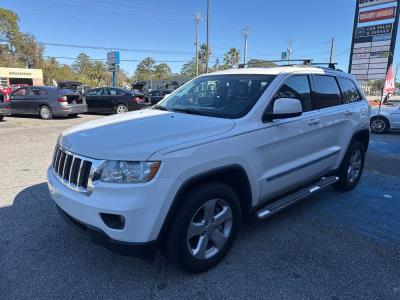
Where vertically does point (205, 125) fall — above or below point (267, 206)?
above

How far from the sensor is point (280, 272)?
2.94 m

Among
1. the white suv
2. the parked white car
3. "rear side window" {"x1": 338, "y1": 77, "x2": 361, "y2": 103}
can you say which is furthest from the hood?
the parked white car

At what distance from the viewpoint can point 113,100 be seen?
16.2 meters

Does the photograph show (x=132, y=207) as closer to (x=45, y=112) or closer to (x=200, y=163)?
(x=200, y=163)

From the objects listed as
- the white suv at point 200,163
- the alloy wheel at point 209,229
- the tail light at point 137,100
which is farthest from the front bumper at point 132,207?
the tail light at point 137,100

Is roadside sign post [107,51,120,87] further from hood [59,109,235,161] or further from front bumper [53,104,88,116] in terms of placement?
hood [59,109,235,161]

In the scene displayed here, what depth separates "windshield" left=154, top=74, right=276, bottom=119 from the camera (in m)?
3.26

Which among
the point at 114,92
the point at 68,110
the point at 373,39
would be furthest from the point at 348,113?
the point at 373,39

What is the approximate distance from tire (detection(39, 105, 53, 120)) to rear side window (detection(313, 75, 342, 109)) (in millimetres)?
12664

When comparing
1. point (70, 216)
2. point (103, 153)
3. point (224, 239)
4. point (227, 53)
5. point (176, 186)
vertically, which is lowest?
point (224, 239)

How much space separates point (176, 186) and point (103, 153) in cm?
60

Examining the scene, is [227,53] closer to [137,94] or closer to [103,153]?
[137,94]

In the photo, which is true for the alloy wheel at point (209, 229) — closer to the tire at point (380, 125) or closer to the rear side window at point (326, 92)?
the rear side window at point (326, 92)

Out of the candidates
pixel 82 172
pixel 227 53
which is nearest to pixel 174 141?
pixel 82 172
